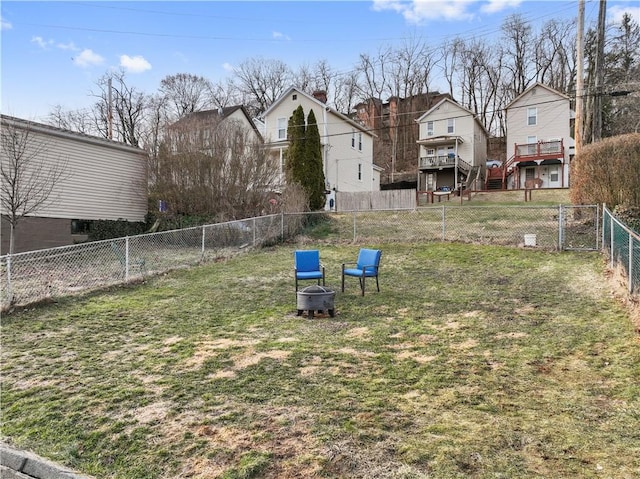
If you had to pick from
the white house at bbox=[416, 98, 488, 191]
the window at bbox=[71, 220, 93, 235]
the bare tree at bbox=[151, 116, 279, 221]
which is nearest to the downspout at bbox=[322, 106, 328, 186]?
the white house at bbox=[416, 98, 488, 191]

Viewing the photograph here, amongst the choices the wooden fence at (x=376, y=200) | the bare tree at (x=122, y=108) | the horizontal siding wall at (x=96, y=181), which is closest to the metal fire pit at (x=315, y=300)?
the horizontal siding wall at (x=96, y=181)

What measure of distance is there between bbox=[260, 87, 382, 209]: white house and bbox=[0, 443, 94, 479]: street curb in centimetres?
2335

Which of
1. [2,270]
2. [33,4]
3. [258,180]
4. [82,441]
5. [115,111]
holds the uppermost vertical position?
[115,111]

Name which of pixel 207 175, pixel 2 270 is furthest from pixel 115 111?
pixel 2 270

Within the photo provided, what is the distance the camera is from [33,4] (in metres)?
10.6

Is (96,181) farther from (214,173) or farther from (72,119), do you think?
(72,119)

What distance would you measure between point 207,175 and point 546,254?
12.3 meters

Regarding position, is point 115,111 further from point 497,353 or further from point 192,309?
point 497,353

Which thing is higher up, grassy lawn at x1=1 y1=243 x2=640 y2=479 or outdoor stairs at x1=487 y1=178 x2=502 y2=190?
outdoor stairs at x1=487 y1=178 x2=502 y2=190

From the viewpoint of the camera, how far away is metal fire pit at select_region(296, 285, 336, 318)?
7293 mm

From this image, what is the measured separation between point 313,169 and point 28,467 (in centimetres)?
2015

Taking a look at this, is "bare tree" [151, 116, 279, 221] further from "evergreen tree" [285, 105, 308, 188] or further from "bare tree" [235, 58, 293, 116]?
"bare tree" [235, 58, 293, 116]

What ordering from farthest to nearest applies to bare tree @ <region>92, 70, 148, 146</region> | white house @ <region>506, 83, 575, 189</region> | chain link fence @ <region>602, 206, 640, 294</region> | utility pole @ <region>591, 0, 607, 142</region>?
bare tree @ <region>92, 70, 148, 146</region> < white house @ <region>506, 83, 575, 189</region> < utility pole @ <region>591, 0, 607, 142</region> < chain link fence @ <region>602, 206, 640, 294</region>

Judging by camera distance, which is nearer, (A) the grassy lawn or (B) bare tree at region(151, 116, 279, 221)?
(A) the grassy lawn
